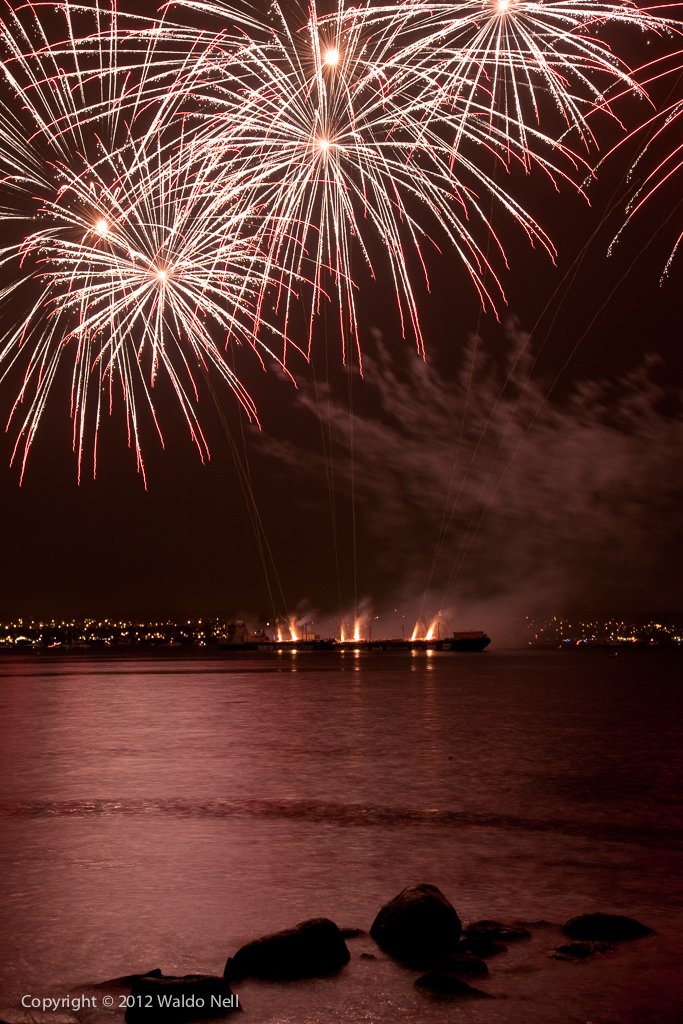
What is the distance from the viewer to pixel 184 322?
20516mm

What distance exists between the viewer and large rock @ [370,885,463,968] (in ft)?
30.5

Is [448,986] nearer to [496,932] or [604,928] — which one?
[496,932]

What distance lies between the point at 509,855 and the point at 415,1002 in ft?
Result: 21.7

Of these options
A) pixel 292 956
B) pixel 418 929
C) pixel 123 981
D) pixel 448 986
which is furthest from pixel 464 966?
pixel 123 981

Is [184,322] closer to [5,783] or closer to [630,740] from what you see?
[5,783]

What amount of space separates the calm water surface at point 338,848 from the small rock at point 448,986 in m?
0.11

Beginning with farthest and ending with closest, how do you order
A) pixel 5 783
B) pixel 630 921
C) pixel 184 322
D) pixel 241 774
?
1. pixel 241 774
2. pixel 5 783
3. pixel 184 322
4. pixel 630 921

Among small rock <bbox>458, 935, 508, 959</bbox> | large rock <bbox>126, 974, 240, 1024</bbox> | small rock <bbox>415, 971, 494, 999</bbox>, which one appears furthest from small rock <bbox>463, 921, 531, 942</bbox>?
large rock <bbox>126, 974, 240, 1024</bbox>

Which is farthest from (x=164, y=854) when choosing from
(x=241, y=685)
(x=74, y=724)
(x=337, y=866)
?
(x=241, y=685)

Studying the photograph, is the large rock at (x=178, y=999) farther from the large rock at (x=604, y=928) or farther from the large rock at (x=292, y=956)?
the large rock at (x=604, y=928)

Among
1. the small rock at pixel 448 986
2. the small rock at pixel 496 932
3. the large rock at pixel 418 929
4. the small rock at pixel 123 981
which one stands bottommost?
the small rock at pixel 123 981

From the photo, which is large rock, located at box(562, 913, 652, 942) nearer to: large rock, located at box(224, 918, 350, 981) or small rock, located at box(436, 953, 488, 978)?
small rock, located at box(436, 953, 488, 978)

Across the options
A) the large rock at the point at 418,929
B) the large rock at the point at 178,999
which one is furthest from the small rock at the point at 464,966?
the large rock at the point at 178,999

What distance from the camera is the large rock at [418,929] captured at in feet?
30.5
